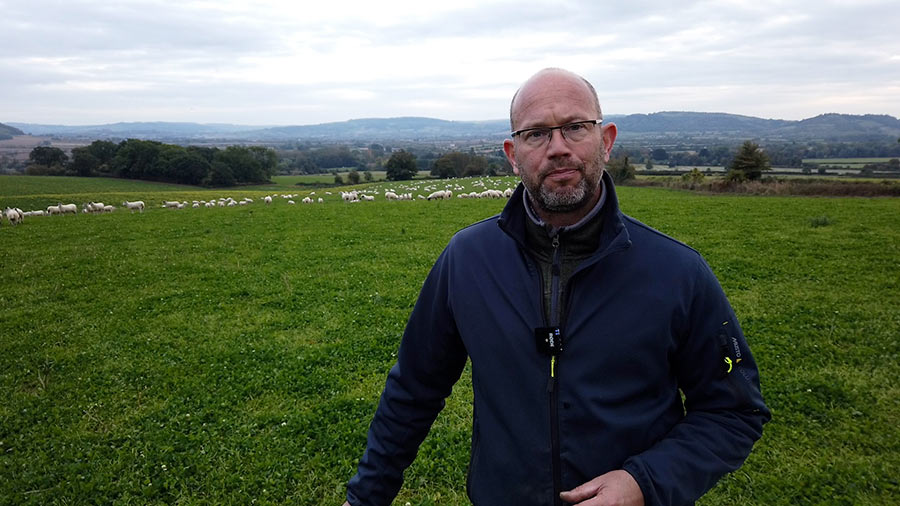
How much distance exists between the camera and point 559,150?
2414mm

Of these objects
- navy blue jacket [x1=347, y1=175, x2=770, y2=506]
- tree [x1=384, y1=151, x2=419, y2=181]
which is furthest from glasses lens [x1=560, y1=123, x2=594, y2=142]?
tree [x1=384, y1=151, x2=419, y2=181]

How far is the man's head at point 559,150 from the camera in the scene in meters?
2.44

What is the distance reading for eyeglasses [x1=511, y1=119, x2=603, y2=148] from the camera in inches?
96.7

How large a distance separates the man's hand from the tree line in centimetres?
8775

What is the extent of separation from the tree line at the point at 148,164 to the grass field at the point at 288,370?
68.5 meters

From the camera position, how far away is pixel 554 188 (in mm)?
2447

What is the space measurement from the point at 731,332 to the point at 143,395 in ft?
27.2

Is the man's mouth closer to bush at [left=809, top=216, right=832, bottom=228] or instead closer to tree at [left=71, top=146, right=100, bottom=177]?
bush at [left=809, top=216, right=832, bottom=228]

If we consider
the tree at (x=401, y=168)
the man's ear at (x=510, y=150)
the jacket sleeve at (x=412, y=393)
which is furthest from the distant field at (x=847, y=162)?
the jacket sleeve at (x=412, y=393)

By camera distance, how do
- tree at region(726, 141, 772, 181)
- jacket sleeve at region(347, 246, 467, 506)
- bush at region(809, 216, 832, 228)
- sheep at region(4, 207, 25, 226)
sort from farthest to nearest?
tree at region(726, 141, 772, 181), sheep at region(4, 207, 25, 226), bush at region(809, 216, 832, 228), jacket sleeve at region(347, 246, 467, 506)

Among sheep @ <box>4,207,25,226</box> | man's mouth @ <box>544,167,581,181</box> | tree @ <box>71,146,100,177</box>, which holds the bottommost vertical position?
sheep @ <box>4,207,25,226</box>

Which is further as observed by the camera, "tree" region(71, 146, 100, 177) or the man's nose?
"tree" region(71, 146, 100, 177)

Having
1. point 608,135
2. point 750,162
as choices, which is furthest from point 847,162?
point 608,135

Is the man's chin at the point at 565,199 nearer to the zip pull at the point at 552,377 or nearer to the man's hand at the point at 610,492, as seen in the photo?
the zip pull at the point at 552,377
